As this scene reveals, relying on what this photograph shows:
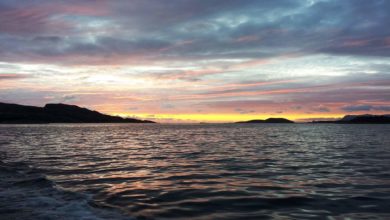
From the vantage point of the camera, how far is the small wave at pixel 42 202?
13.2 meters

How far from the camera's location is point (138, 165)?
29094 millimetres

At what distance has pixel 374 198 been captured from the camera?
16.4m

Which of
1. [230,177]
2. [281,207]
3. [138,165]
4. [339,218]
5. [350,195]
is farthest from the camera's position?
[138,165]

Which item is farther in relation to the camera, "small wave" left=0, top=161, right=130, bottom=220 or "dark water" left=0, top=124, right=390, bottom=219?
"dark water" left=0, top=124, right=390, bottom=219

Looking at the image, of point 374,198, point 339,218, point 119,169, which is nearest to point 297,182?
point 374,198

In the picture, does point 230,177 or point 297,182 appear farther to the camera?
point 230,177

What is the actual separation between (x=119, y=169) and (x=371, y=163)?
2107cm

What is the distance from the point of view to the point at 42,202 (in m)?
15.2

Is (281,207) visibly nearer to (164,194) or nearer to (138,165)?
(164,194)

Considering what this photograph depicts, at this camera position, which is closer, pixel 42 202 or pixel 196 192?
pixel 42 202

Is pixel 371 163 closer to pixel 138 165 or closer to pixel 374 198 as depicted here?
pixel 374 198

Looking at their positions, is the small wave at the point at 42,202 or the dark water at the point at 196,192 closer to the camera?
the small wave at the point at 42,202

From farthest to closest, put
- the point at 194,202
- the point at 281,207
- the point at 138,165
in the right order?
the point at 138,165 → the point at 194,202 → the point at 281,207

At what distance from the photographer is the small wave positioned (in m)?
13.2
